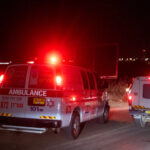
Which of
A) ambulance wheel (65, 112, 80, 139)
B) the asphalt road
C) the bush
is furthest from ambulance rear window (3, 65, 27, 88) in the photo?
the bush

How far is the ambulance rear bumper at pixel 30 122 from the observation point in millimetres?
8320

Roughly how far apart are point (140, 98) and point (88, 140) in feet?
10.00

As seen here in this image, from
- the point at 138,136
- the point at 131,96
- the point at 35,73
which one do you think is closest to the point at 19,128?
the point at 35,73

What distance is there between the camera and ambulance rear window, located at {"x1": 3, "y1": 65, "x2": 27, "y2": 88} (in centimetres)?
885

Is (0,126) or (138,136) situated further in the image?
(138,136)

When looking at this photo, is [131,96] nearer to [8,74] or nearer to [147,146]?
[147,146]

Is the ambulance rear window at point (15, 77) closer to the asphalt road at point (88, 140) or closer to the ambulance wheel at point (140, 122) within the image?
the asphalt road at point (88, 140)

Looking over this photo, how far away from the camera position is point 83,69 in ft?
34.3

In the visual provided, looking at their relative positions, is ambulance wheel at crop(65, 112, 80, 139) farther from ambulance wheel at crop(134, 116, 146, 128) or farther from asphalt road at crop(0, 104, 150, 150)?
ambulance wheel at crop(134, 116, 146, 128)

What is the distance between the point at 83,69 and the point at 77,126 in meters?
1.88

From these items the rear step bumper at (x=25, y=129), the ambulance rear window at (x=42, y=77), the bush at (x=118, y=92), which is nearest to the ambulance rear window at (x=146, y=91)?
the ambulance rear window at (x=42, y=77)

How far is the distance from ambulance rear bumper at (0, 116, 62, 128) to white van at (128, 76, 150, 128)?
4083 millimetres

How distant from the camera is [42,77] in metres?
8.77

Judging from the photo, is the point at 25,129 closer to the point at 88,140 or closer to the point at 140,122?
the point at 88,140
